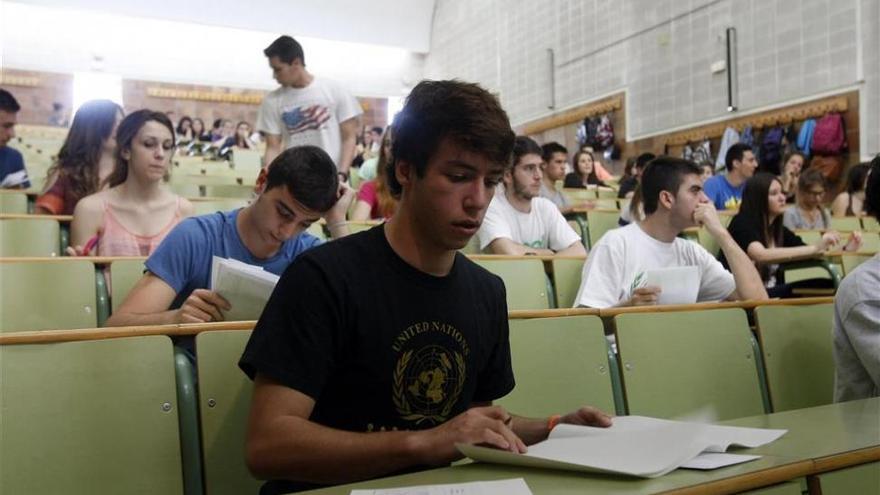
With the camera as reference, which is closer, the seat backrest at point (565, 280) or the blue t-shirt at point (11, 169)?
the seat backrest at point (565, 280)

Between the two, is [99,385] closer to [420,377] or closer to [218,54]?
[420,377]

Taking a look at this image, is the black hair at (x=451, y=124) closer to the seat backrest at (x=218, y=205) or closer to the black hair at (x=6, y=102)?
the seat backrest at (x=218, y=205)

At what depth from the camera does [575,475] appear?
949mm

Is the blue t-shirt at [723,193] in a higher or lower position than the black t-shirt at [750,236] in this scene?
higher

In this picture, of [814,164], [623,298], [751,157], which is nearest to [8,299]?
[623,298]

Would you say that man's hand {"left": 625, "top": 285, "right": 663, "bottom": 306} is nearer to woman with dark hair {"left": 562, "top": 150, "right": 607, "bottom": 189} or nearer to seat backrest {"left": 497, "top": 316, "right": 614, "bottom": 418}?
seat backrest {"left": 497, "top": 316, "right": 614, "bottom": 418}

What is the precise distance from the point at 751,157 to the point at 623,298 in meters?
3.49

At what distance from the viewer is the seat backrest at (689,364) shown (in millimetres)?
1812

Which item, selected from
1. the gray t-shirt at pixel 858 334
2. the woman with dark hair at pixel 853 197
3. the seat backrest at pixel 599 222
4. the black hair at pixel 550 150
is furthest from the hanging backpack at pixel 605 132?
the gray t-shirt at pixel 858 334

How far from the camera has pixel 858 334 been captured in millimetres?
1763

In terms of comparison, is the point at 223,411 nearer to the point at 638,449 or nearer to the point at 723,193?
the point at 638,449

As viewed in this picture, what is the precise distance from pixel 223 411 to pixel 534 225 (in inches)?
99.5

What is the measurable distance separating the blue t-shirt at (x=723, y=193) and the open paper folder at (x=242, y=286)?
4.71 m

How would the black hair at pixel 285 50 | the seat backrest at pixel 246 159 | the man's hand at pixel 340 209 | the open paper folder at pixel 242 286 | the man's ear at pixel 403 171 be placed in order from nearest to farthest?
the man's ear at pixel 403 171
the open paper folder at pixel 242 286
the man's hand at pixel 340 209
the black hair at pixel 285 50
the seat backrest at pixel 246 159
